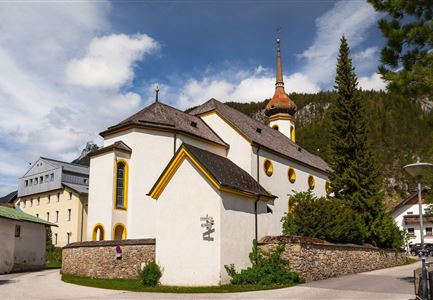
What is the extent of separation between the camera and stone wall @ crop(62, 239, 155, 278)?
19.2 meters

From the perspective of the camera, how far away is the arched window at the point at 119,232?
24.4m

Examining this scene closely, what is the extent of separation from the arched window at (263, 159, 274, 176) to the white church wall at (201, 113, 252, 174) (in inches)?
81.7

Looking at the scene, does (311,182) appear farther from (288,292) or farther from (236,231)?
(288,292)

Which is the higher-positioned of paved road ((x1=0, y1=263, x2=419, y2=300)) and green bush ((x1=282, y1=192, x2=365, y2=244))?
green bush ((x1=282, y1=192, x2=365, y2=244))

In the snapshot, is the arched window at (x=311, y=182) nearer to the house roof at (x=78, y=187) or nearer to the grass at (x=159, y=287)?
the grass at (x=159, y=287)

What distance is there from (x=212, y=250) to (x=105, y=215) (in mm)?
9870

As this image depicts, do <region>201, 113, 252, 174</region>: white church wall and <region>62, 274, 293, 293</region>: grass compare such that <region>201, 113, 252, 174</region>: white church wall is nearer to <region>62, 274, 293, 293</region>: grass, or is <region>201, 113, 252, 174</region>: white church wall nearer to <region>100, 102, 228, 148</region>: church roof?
<region>100, 102, 228, 148</region>: church roof

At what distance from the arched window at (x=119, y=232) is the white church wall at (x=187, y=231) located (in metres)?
6.81

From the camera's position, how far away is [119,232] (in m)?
24.7

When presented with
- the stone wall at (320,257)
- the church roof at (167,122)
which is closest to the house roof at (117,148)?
the church roof at (167,122)

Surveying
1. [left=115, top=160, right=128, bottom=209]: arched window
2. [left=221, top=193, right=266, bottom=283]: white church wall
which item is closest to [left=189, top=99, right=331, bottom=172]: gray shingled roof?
[left=115, top=160, right=128, bottom=209]: arched window

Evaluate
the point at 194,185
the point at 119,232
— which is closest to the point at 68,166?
the point at 119,232

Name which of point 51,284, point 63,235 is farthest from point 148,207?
point 63,235

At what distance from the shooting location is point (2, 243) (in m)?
27.3
